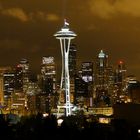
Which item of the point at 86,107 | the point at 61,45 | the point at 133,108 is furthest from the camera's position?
the point at 86,107

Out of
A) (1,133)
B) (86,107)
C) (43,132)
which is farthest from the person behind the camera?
(86,107)

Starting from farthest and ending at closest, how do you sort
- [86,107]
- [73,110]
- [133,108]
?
[86,107]
[73,110]
[133,108]

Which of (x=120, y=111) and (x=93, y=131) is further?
(x=120, y=111)

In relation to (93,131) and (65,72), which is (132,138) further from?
(65,72)

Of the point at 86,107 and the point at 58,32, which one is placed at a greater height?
the point at 58,32

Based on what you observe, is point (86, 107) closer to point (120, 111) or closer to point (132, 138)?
point (120, 111)

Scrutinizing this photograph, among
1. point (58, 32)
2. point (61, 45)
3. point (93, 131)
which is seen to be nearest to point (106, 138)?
point (93, 131)

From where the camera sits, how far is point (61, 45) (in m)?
123

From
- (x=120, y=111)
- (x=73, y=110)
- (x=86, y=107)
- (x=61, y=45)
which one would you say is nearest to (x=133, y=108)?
(x=120, y=111)

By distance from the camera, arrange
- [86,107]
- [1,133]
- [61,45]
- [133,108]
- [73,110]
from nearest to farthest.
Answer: [1,133] → [133,108] → [61,45] → [73,110] → [86,107]

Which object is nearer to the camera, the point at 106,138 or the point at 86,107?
the point at 106,138

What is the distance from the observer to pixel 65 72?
127 metres

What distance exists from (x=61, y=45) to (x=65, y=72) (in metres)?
6.40

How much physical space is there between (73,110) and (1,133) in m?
100
